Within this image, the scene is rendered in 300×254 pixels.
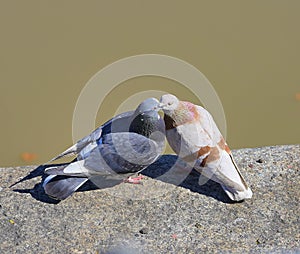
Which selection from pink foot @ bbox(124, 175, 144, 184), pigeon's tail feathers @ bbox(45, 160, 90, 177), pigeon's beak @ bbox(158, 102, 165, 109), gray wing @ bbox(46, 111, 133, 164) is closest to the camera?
pigeon's tail feathers @ bbox(45, 160, 90, 177)

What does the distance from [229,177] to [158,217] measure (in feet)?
1.83

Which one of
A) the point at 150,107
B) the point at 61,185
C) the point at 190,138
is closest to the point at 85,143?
the point at 61,185

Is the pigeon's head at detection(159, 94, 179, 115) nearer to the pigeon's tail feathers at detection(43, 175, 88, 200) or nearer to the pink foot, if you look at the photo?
the pink foot

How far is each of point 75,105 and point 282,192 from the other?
2.63 m

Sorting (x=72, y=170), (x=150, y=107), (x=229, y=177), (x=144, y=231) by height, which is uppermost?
(x=150, y=107)

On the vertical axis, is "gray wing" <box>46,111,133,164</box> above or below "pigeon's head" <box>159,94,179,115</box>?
below

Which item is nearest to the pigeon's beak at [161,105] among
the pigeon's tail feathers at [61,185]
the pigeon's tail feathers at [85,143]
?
the pigeon's tail feathers at [85,143]

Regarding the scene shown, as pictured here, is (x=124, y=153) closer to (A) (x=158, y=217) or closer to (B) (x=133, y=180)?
(B) (x=133, y=180)

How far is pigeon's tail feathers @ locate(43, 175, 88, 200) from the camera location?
4.02 meters

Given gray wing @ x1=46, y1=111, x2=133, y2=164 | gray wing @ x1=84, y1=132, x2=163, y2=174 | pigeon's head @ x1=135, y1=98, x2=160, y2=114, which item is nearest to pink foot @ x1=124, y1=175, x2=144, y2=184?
gray wing @ x1=84, y1=132, x2=163, y2=174

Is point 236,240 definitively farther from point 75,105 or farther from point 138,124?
point 75,105

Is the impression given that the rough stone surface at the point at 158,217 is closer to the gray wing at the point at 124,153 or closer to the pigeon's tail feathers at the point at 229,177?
the pigeon's tail feathers at the point at 229,177

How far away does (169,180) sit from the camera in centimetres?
438

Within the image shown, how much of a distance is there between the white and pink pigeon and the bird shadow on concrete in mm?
131
